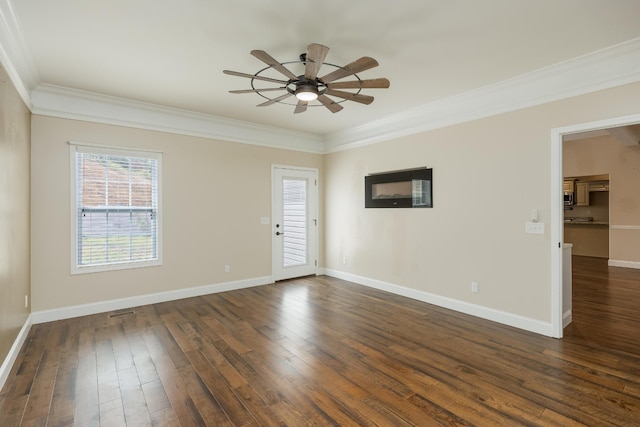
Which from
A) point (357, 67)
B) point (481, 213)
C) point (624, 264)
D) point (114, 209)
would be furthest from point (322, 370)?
point (624, 264)

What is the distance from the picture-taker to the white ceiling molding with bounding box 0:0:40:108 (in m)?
2.38

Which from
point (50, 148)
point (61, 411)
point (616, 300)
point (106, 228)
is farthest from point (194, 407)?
point (616, 300)

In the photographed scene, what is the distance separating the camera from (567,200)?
28.3 feet

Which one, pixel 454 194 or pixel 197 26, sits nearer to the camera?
pixel 197 26

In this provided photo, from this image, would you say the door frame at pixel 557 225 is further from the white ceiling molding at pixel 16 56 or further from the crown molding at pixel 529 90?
the white ceiling molding at pixel 16 56

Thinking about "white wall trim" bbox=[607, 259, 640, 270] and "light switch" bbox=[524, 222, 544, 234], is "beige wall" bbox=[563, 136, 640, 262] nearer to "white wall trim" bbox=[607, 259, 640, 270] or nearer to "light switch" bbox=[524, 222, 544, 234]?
"white wall trim" bbox=[607, 259, 640, 270]

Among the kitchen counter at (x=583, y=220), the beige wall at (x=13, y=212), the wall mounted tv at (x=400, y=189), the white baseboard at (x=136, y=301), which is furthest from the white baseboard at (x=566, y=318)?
the kitchen counter at (x=583, y=220)

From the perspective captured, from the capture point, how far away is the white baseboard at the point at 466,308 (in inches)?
138

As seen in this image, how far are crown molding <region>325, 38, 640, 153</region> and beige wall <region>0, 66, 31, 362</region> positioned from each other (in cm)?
452

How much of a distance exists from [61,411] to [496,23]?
4.29 metres

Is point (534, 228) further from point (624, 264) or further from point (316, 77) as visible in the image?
point (624, 264)

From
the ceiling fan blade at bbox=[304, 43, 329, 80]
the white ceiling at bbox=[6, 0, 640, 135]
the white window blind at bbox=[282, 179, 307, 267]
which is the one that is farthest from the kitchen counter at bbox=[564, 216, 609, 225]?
the ceiling fan blade at bbox=[304, 43, 329, 80]

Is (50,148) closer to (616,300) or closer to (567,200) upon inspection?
(616,300)

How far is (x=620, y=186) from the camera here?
279 inches
